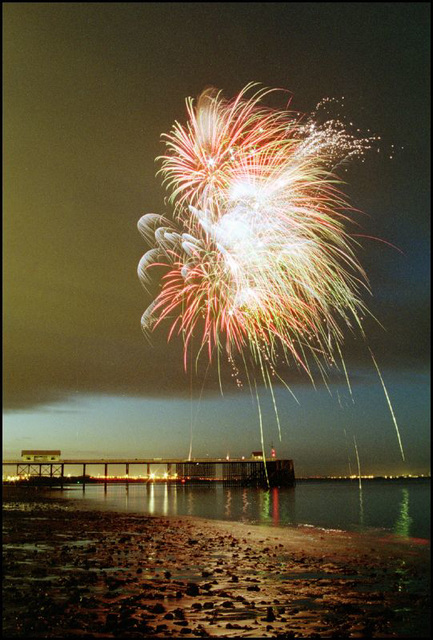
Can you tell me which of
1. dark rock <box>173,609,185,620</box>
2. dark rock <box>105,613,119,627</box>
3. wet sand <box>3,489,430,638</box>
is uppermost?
dark rock <box>105,613,119,627</box>

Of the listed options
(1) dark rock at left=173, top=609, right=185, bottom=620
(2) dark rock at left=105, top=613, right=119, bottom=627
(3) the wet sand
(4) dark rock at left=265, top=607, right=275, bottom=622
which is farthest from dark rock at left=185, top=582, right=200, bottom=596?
(2) dark rock at left=105, top=613, right=119, bottom=627

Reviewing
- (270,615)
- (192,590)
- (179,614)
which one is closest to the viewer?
(179,614)

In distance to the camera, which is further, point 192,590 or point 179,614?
point 192,590

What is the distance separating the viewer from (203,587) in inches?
561

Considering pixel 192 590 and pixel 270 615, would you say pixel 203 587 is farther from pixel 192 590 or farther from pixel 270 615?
pixel 270 615

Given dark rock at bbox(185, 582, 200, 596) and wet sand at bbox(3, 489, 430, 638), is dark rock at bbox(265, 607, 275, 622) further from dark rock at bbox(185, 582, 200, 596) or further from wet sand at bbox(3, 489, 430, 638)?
dark rock at bbox(185, 582, 200, 596)

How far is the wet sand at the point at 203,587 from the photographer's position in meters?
10.9

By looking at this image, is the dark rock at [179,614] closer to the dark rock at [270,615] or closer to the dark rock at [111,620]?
the dark rock at [111,620]

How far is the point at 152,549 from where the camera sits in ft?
69.1

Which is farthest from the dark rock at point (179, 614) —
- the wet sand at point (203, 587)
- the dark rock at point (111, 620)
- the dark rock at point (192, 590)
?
the dark rock at point (192, 590)

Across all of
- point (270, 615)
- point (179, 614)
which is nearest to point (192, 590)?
point (179, 614)

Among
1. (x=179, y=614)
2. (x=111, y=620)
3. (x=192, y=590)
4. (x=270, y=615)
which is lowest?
(x=192, y=590)

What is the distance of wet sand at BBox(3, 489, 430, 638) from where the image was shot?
1088 centimetres

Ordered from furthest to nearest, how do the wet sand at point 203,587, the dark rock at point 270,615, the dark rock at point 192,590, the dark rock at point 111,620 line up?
the dark rock at point 192,590, the dark rock at point 270,615, the wet sand at point 203,587, the dark rock at point 111,620
